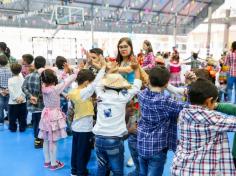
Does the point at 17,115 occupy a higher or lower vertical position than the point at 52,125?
lower

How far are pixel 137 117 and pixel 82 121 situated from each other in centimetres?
50

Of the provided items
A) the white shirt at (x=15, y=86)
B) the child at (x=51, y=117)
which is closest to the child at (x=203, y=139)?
the child at (x=51, y=117)

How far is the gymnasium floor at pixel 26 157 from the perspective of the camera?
2863 millimetres

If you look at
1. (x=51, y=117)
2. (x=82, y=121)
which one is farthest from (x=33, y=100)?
(x=82, y=121)

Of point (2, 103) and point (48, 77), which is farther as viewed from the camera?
point (2, 103)

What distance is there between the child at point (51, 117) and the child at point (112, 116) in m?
0.74

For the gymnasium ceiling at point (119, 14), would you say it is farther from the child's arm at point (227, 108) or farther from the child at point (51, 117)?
the child's arm at point (227, 108)

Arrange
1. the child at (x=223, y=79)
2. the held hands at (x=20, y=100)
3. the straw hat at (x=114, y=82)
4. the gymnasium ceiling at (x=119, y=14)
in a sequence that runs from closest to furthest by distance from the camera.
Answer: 1. the straw hat at (x=114, y=82)
2. the held hands at (x=20, y=100)
3. the child at (x=223, y=79)
4. the gymnasium ceiling at (x=119, y=14)

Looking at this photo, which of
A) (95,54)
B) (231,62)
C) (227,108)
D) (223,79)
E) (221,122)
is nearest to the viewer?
(221,122)

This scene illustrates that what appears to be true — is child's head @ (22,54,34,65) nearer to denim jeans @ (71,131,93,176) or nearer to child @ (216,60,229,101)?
denim jeans @ (71,131,93,176)

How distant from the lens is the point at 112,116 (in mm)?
2107

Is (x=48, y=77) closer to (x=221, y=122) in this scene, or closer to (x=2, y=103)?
(x=221, y=122)

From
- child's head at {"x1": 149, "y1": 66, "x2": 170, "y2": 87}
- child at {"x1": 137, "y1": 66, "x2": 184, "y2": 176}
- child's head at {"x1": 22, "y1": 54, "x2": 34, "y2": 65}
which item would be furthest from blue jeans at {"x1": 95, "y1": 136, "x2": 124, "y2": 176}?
child's head at {"x1": 22, "y1": 54, "x2": 34, "y2": 65}

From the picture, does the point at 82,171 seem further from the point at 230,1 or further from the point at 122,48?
the point at 230,1
